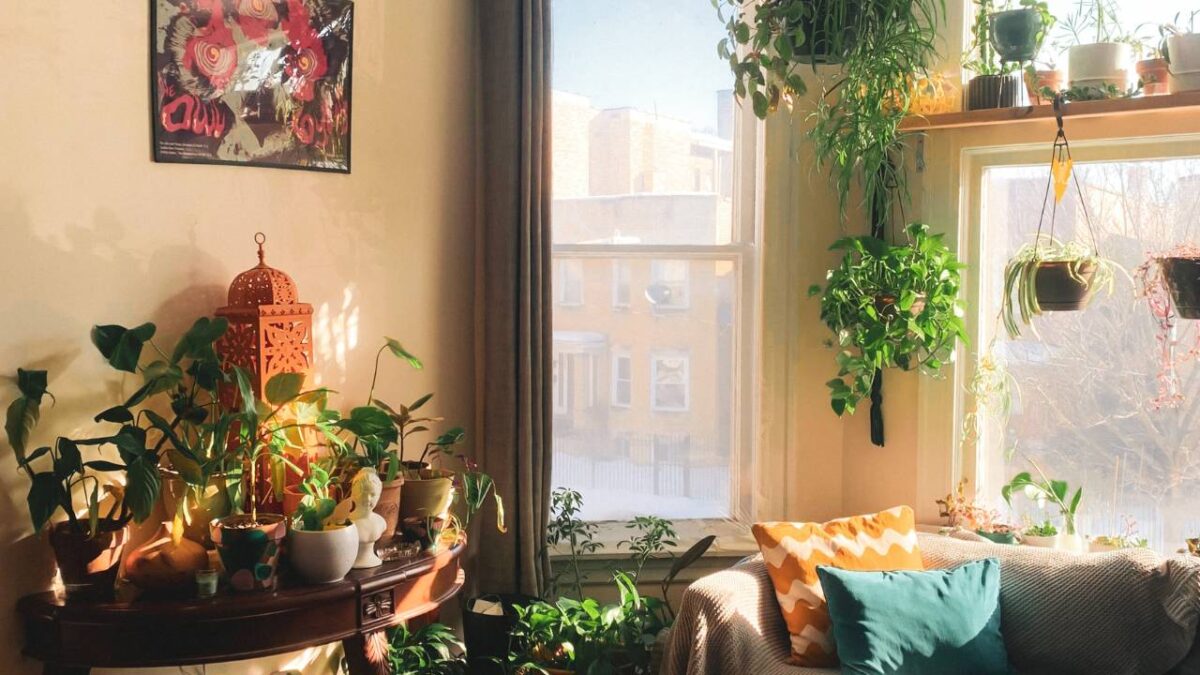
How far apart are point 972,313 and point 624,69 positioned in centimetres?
133

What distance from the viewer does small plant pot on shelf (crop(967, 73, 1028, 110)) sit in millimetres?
2861

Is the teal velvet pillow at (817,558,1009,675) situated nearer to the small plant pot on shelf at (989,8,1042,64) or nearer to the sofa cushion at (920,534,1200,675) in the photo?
the sofa cushion at (920,534,1200,675)

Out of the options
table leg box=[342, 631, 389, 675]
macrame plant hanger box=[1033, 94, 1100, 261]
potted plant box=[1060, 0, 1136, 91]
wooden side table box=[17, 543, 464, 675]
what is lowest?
table leg box=[342, 631, 389, 675]

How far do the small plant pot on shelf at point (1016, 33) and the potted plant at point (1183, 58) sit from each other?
0.31 metres

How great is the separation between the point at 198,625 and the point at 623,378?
1.58 meters

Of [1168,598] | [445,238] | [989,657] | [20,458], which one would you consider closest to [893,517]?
[989,657]

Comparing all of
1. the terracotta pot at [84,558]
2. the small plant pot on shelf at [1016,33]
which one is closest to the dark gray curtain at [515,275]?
the terracotta pot at [84,558]

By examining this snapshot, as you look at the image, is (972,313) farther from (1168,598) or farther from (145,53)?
(145,53)

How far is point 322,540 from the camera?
7.39 ft

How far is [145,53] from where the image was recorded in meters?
2.35

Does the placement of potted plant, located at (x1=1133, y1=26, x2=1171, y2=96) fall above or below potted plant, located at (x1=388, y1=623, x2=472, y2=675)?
above

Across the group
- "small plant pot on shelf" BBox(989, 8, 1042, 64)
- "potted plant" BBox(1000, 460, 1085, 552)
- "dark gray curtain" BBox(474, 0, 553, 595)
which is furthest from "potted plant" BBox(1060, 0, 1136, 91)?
"dark gray curtain" BBox(474, 0, 553, 595)

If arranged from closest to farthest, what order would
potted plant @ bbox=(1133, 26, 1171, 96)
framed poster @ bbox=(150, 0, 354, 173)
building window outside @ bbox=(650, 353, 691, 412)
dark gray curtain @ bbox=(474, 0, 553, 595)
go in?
framed poster @ bbox=(150, 0, 354, 173) < potted plant @ bbox=(1133, 26, 1171, 96) < dark gray curtain @ bbox=(474, 0, 553, 595) < building window outside @ bbox=(650, 353, 691, 412)

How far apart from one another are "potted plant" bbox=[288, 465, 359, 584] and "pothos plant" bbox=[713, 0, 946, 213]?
1541mm
